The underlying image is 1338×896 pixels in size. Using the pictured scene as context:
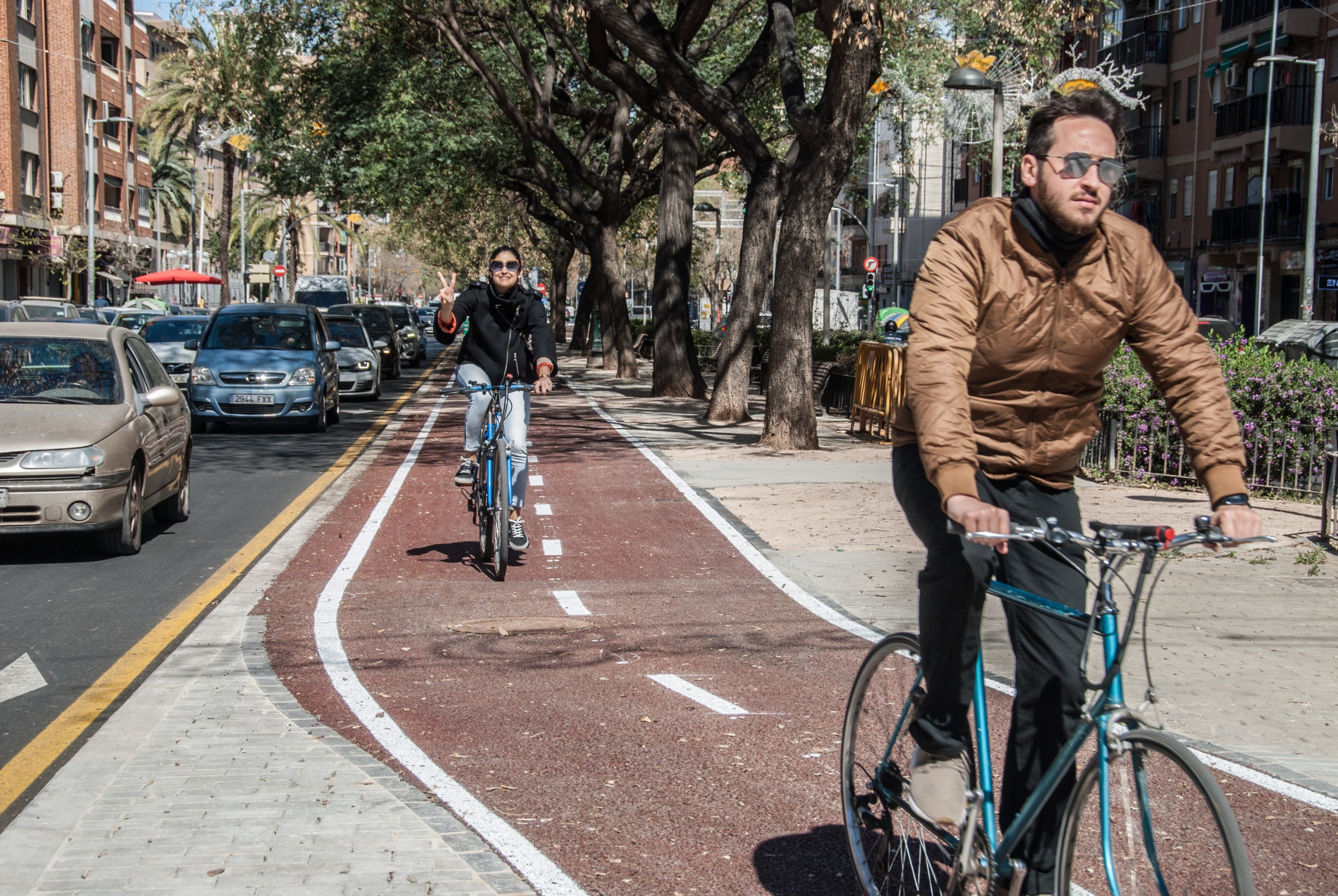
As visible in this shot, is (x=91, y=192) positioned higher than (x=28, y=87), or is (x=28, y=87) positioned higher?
(x=28, y=87)

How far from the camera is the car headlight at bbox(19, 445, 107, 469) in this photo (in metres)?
9.56

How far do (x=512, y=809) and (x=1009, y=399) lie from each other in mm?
2285

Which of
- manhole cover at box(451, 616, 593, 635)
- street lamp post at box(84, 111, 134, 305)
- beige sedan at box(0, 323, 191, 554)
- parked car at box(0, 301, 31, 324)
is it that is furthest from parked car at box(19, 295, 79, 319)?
manhole cover at box(451, 616, 593, 635)

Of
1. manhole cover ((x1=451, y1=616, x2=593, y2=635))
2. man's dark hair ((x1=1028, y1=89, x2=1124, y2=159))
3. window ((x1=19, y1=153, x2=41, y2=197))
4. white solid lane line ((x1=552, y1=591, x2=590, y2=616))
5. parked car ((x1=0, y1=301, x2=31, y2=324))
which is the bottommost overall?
white solid lane line ((x1=552, y1=591, x2=590, y2=616))

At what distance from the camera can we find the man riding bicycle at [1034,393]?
10.8 feet

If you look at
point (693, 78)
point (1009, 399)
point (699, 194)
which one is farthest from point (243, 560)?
point (699, 194)

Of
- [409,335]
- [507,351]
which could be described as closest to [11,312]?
[507,351]

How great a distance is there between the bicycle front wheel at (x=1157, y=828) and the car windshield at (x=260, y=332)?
1932 cm

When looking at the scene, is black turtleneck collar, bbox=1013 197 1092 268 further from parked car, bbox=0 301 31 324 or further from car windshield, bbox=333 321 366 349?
car windshield, bbox=333 321 366 349

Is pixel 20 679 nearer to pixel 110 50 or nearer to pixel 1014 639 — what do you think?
pixel 1014 639

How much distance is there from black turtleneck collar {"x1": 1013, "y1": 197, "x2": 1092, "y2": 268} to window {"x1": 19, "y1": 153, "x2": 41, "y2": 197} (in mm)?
56482

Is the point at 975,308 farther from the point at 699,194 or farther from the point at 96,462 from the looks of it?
the point at 699,194

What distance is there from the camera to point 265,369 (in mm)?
20594

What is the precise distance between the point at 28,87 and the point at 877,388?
149ft
